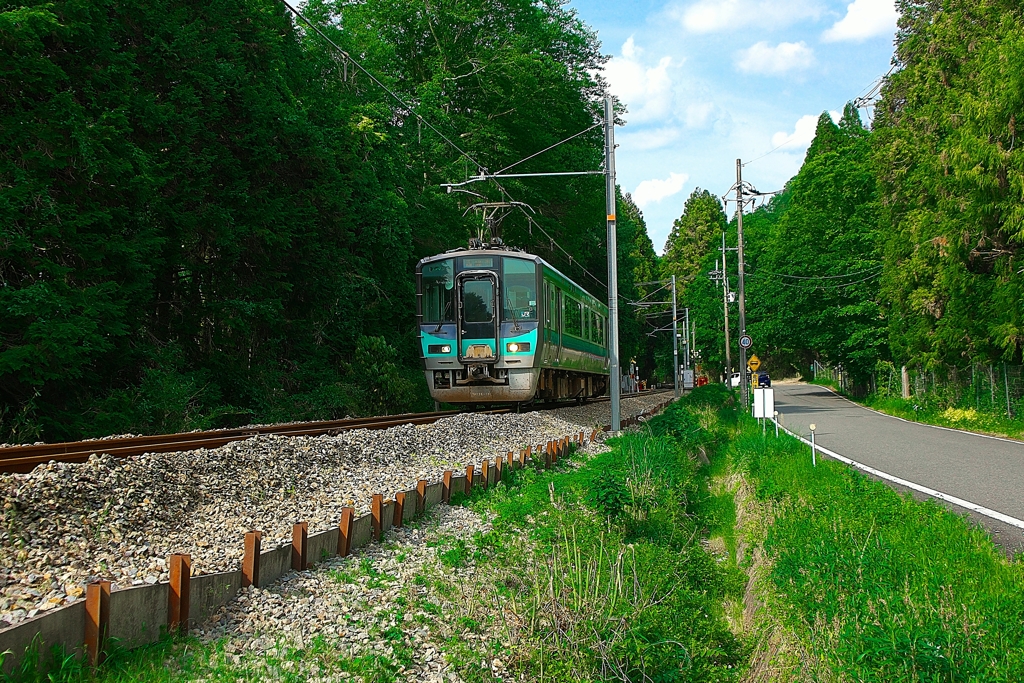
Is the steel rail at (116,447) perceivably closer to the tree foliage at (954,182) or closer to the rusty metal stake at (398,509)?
the rusty metal stake at (398,509)

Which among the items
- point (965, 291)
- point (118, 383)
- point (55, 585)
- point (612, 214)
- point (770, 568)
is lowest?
point (770, 568)

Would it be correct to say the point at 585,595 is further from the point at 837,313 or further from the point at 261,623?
the point at 837,313

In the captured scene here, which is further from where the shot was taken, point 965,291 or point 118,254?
point 965,291

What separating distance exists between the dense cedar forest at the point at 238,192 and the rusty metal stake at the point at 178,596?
900 centimetres

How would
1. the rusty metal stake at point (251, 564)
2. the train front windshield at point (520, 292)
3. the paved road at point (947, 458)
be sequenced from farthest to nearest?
1. the train front windshield at point (520, 292)
2. the paved road at point (947, 458)
3. the rusty metal stake at point (251, 564)

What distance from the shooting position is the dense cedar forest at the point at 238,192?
43.3 feet

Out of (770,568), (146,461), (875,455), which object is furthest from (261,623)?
(875,455)

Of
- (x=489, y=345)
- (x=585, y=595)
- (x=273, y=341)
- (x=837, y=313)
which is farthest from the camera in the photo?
(x=837, y=313)

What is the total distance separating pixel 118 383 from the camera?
15562 mm

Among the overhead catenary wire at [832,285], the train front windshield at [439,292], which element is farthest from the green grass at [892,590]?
the overhead catenary wire at [832,285]

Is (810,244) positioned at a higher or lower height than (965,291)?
higher

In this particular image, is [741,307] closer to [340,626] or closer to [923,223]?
[923,223]

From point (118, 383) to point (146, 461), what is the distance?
30.2 ft

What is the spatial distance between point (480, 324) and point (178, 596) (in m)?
13.7
